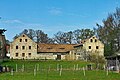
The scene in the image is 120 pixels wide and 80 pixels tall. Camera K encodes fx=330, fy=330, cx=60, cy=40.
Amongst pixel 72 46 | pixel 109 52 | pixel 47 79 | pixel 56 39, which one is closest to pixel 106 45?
pixel 109 52

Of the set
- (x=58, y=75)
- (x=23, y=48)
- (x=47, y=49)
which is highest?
(x=23, y=48)

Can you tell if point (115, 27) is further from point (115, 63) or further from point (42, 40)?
point (42, 40)

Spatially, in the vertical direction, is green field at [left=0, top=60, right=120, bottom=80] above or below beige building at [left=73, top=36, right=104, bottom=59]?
below

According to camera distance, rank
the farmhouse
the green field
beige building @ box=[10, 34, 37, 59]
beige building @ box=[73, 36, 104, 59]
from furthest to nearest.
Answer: beige building @ box=[10, 34, 37, 59], the farmhouse, beige building @ box=[73, 36, 104, 59], the green field

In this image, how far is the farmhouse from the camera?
104m

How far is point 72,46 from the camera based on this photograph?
4321 inches

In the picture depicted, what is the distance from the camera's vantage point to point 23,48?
10738 centimetres

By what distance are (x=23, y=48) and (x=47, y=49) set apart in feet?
26.0

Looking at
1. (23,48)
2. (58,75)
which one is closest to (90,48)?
(23,48)

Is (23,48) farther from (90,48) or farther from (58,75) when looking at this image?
(58,75)

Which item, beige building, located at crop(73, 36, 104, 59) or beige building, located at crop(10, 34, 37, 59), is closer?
beige building, located at crop(73, 36, 104, 59)

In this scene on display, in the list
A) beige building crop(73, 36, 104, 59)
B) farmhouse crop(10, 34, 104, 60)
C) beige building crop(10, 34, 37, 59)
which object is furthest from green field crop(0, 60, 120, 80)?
beige building crop(10, 34, 37, 59)

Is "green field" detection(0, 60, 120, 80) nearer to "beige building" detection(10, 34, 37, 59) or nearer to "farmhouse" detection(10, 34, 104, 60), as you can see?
"farmhouse" detection(10, 34, 104, 60)

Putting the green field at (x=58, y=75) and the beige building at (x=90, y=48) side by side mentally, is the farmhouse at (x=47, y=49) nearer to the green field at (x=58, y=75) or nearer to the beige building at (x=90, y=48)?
the beige building at (x=90, y=48)
